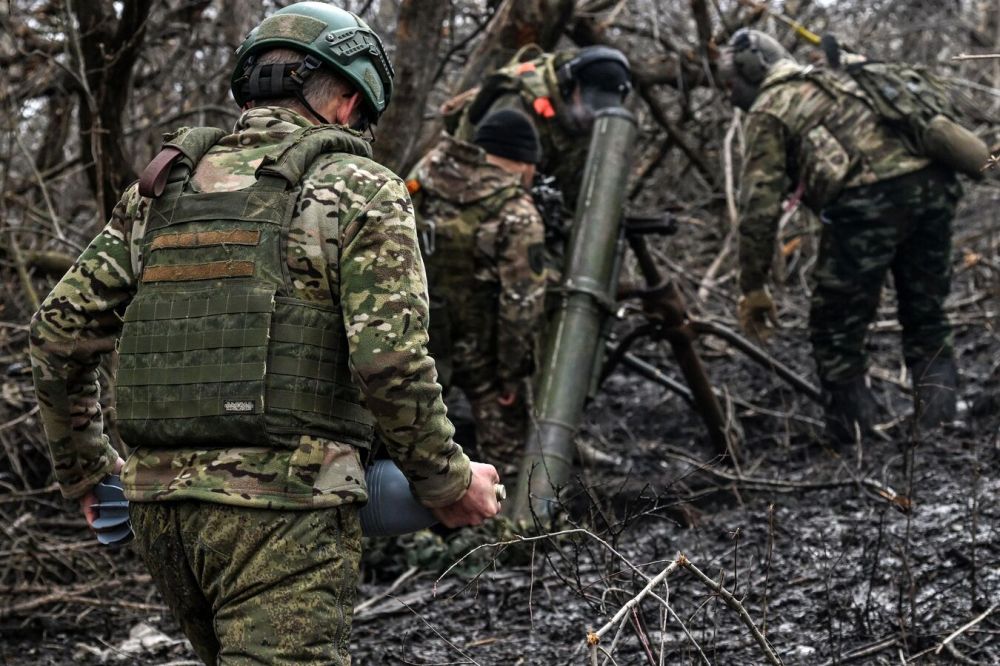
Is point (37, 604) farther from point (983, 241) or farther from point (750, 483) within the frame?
point (983, 241)

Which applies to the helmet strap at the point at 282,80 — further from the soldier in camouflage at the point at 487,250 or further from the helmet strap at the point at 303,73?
the soldier in camouflage at the point at 487,250

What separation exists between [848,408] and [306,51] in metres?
4.30

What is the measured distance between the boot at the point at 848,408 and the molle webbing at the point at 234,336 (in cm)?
413

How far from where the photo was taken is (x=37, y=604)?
413 centimetres

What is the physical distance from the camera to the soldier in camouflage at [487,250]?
554cm

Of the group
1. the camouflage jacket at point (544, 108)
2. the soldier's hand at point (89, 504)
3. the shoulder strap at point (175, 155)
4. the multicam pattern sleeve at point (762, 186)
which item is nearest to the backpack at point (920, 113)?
the multicam pattern sleeve at point (762, 186)

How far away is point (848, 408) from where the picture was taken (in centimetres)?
594

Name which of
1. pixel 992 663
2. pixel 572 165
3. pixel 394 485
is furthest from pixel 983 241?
pixel 394 485

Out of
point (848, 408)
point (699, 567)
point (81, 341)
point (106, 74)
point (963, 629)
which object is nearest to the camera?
point (81, 341)

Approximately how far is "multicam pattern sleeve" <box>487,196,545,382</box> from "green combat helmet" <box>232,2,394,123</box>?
301 centimetres

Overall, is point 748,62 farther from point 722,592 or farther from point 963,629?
point 722,592

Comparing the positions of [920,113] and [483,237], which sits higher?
[920,113]

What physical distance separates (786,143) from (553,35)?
63.8 inches

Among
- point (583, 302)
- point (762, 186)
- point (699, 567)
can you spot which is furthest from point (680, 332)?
point (699, 567)
